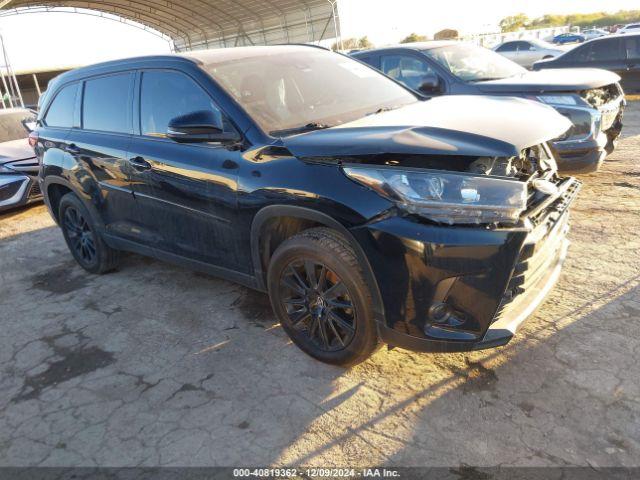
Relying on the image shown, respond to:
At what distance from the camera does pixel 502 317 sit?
8.26 ft

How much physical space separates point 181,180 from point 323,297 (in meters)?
1.30

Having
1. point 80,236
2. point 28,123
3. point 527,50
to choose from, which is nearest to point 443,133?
point 80,236

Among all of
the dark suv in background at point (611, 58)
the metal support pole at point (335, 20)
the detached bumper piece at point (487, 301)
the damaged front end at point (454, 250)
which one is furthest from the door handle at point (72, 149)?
the metal support pole at point (335, 20)

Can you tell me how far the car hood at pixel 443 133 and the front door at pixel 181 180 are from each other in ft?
1.98

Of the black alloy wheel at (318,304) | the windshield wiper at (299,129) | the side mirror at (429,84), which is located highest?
the windshield wiper at (299,129)

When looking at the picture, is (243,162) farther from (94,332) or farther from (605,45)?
(605,45)

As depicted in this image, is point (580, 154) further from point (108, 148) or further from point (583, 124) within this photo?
point (108, 148)

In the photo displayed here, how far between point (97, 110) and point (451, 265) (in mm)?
3346

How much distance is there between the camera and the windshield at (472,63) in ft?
21.6

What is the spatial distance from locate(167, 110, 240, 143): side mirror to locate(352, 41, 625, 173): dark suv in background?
2.43 meters

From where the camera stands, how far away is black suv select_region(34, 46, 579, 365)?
236 centimetres

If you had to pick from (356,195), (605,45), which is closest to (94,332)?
(356,195)

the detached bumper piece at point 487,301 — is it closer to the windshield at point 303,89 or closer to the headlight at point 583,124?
the windshield at point 303,89

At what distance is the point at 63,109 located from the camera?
474cm
